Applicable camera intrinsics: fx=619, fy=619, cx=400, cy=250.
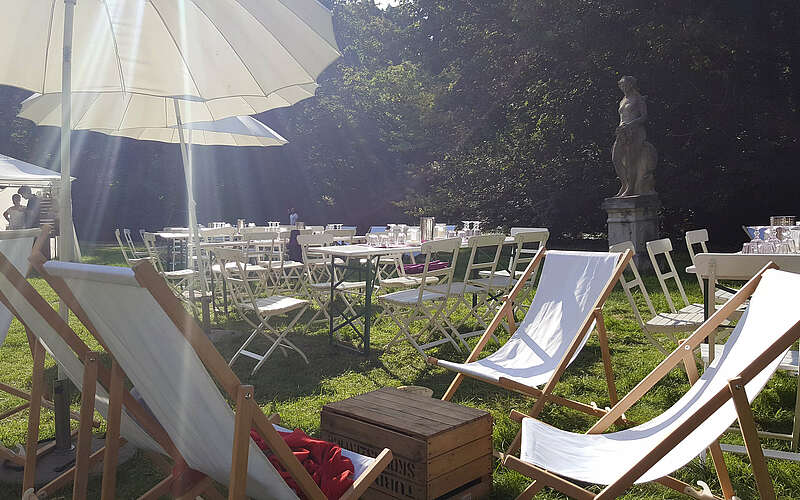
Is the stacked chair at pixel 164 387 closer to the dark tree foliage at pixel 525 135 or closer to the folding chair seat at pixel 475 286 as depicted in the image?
the folding chair seat at pixel 475 286

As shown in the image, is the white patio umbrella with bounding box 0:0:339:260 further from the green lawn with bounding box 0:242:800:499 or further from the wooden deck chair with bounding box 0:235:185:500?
the green lawn with bounding box 0:242:800:499

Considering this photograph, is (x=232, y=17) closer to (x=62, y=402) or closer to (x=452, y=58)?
(x=62, y=402)

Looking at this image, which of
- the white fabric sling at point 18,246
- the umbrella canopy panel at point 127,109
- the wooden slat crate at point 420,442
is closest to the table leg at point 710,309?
the wooden slat crate at point 420,442

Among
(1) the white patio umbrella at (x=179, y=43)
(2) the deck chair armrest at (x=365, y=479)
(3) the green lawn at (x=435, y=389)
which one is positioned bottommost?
(3) the green lawn at (x=435, y=389)

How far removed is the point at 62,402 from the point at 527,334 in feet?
8.90

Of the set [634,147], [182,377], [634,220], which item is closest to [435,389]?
[182,377]

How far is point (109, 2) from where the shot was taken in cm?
347

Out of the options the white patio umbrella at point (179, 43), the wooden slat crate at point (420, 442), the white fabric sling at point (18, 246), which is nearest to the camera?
the wooden slat crate at point (420, 442)

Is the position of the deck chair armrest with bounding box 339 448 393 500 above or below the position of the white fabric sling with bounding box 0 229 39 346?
below

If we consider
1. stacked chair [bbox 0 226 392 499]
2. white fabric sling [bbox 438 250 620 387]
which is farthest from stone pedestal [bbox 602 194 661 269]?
stacked chair [bbox 0 226 392 499]

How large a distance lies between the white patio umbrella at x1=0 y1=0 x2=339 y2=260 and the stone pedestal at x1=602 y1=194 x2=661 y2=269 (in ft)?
27.4

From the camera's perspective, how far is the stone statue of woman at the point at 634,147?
439 inches

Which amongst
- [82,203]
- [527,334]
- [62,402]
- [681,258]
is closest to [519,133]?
[681,258]

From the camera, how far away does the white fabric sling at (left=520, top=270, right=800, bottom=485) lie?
201 cm
